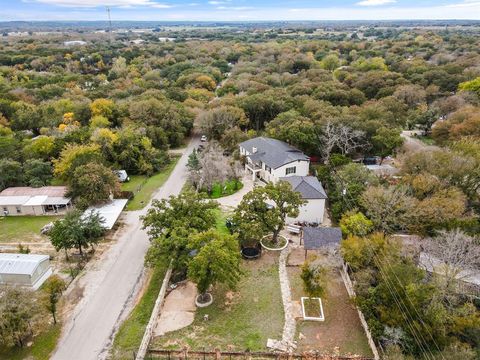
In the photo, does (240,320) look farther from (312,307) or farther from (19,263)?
(19,263)

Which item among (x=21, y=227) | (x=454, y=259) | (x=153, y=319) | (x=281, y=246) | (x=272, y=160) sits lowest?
(x=21, y=227)

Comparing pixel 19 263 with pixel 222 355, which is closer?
pixel 222 355

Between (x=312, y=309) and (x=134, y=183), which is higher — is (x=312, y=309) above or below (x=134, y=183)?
above

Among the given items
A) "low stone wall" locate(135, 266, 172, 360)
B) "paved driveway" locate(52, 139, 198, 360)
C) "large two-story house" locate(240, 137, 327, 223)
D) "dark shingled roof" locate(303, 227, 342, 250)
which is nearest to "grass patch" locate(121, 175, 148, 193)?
"paved driveway" locate(52, 139, 198, 360)

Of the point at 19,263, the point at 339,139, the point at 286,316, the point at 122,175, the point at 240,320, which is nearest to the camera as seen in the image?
the point at 240,320

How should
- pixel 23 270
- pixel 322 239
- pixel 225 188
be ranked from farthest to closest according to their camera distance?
pixel 225 188 → pixel 322 239 → pixel 23 270

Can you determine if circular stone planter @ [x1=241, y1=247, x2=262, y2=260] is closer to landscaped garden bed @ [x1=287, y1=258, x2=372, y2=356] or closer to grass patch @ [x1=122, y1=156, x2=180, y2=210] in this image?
landscaped garden bed @ [x1=287, y1=258, x2=372, y2=356]

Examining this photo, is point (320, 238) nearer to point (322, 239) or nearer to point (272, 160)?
point (322, 239)

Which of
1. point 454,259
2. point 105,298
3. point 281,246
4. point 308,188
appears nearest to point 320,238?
point 281,246
